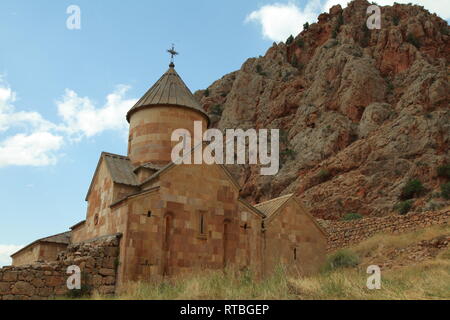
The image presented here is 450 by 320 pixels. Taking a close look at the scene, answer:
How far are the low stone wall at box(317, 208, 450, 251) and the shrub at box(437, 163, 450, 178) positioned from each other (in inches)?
297

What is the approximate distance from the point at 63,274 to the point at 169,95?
20.2ft

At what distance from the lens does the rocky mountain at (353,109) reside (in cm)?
2647

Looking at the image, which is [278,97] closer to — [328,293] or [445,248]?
[445,248]

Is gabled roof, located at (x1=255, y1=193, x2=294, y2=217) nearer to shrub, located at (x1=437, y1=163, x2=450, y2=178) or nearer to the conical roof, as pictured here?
the conical roof

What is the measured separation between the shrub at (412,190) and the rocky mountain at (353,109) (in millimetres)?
122

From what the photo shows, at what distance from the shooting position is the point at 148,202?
34.2ft

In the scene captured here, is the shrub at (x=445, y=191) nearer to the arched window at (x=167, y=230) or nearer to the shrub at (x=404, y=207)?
the shrub at (x=404, y=207)

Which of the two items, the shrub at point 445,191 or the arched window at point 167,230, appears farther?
the shrub at point 445,191

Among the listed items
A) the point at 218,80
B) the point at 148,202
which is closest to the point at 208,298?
the point at 148,202

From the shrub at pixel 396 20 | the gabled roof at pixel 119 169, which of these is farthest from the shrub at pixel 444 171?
the gabled roof at pixel 119 169

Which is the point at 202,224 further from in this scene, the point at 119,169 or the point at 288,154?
the point at 288,154

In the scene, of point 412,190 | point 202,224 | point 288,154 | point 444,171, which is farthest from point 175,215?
point 288,154

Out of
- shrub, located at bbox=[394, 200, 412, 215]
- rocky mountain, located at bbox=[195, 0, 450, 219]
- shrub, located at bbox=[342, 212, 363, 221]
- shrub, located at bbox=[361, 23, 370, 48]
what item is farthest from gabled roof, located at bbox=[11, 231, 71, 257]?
shrub, located at bbox=[361, 23, 370, 48]
